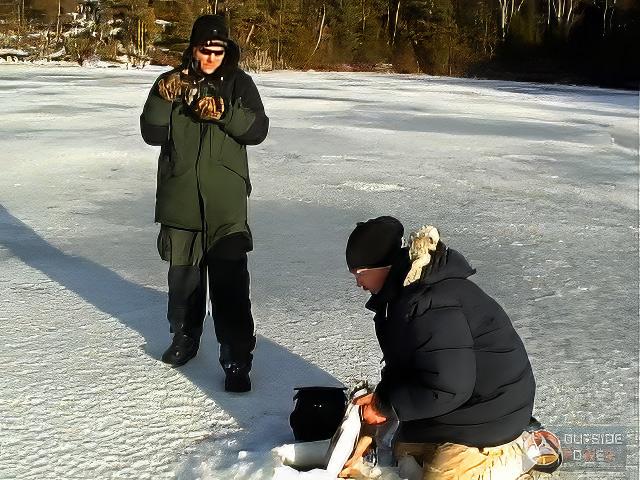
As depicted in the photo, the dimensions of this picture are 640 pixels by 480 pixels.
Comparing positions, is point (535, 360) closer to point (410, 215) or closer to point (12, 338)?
point (12, 338)

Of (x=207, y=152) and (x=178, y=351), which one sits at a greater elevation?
(x=207, y=152)

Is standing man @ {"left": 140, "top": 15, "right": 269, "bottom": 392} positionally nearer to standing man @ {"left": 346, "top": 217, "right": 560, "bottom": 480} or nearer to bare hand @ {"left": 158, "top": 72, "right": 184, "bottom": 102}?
bare hand @ {"left": 158, "top": 72, "right": 184, "bottom": 102}

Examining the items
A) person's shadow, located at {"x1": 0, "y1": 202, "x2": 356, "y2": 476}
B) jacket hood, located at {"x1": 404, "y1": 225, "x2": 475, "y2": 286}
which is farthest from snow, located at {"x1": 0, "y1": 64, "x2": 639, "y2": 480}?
jacket hood, located at {"x1": 404, "y1": 225, "x2": 475, "y2": 286}

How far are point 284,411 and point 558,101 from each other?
17.0 metres

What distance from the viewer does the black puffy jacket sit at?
222 cm

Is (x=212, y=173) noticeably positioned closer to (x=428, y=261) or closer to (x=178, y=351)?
(x=178, y=351)

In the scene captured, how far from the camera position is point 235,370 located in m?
3.31

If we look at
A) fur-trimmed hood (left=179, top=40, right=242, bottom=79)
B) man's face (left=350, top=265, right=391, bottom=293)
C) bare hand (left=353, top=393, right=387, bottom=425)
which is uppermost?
fur-trimmed hood (left=179, top=40, right=242, bottom=79)

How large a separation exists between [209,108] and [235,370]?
3.54 feet

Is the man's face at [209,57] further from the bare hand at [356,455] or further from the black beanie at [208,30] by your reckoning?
the bare hand at [356,455]

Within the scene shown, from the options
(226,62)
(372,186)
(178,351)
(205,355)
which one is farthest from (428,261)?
(372,186)

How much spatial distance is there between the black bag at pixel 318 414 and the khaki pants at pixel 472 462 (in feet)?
1.31

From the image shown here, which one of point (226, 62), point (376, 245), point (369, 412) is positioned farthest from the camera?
point (226, 62)

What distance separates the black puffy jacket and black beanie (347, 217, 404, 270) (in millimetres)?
50
